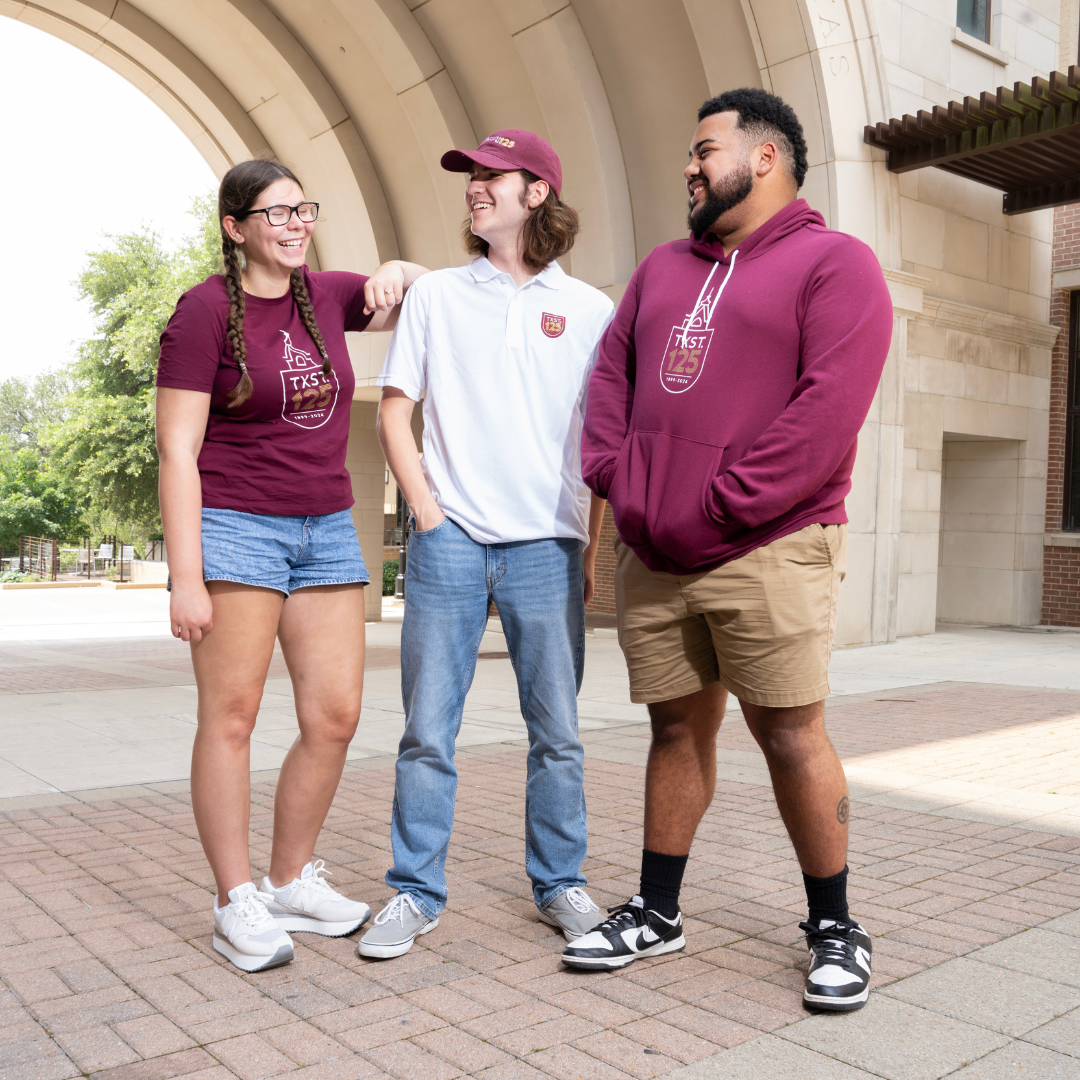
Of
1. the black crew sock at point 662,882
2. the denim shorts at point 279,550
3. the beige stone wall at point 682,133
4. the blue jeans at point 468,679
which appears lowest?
the black crew sock at point 662,882

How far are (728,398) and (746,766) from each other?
330 cm

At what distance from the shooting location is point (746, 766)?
18.5ft

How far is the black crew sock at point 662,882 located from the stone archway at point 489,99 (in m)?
9.26

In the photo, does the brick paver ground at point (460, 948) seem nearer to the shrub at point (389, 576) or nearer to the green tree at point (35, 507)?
the shrub at point (389, 576)

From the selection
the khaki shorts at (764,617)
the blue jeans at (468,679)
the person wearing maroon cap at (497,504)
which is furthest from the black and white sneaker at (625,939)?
the khaki shorts at (764,617)

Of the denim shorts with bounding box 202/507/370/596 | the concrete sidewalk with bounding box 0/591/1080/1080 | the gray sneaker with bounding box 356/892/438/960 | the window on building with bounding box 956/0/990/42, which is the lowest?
the concrete sidewalk with bounding box 0/591/1080/1080

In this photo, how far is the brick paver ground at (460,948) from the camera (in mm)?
2430

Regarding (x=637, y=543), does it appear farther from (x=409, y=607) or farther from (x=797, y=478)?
(x=409, y=607)

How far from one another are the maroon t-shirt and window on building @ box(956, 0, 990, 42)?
13.1 m

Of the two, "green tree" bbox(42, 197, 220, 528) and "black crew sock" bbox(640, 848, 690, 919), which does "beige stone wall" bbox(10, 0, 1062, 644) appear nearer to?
"black crew sock" bbox(640, 848, 690, 919)

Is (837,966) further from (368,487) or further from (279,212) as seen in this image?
(368,487)

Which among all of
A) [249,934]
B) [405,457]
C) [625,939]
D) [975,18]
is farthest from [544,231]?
[975,18]

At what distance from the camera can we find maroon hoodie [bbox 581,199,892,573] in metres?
2.64

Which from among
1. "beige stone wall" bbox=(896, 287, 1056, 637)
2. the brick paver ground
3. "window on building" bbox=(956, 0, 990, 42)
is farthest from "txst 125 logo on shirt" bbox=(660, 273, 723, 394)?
"window on building" bbox=(956, 0, 990, 42)
